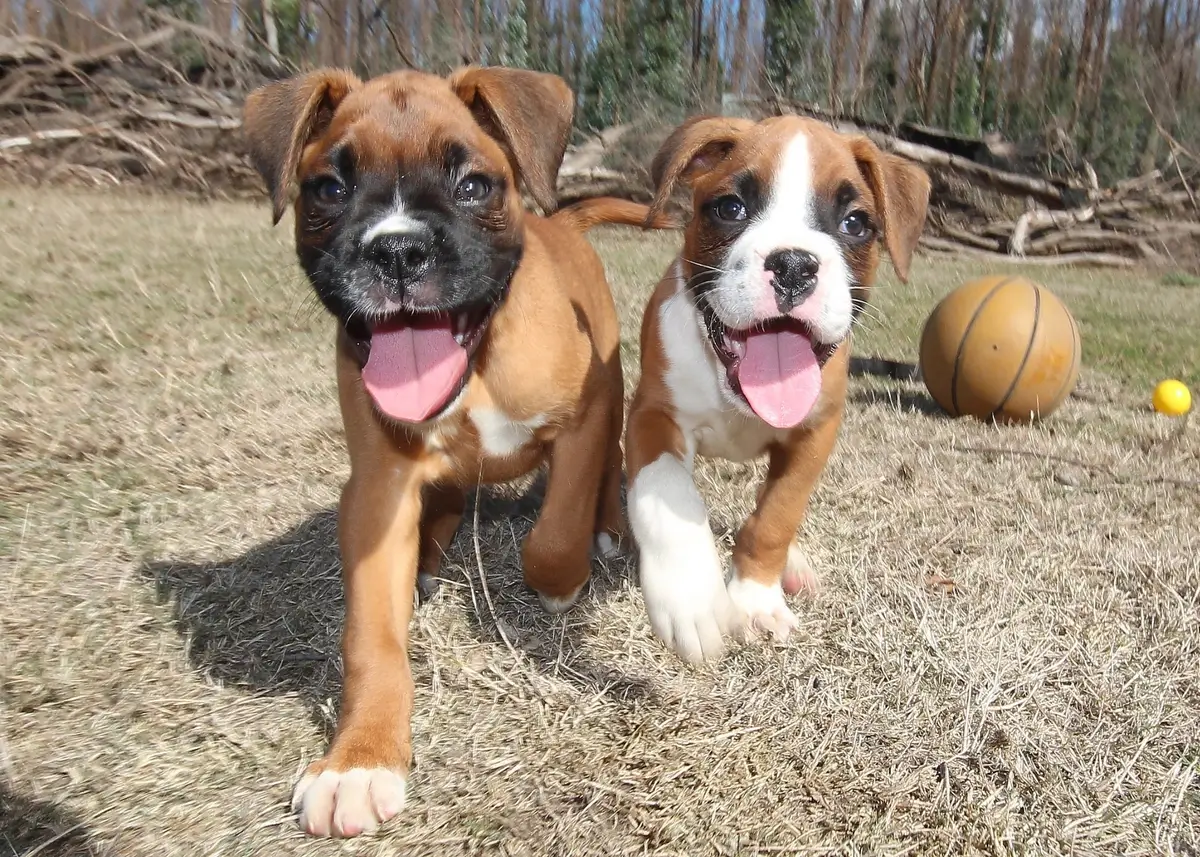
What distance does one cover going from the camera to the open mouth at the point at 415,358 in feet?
9.47

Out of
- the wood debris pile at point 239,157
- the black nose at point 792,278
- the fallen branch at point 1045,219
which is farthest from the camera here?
the fallen branch at point 1045,219

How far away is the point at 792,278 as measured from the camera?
2875 millimetres

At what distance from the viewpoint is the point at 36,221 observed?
10.0 m

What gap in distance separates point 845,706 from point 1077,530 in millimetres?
1702

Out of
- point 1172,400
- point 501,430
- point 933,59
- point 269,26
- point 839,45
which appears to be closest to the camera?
point 501,430

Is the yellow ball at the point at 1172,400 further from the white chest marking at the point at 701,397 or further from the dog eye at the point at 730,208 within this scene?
the dog eye at the point at 730,208

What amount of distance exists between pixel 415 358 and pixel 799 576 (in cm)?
157

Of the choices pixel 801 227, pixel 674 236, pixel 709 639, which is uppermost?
pixel 801 227

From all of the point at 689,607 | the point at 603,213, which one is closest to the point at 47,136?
the point at 603,213

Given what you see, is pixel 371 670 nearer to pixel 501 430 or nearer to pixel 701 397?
pixel 501 430

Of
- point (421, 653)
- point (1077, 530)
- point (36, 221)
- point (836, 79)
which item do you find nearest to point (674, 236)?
point (836, 79)

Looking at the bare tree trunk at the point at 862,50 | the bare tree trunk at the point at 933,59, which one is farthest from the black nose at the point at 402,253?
the bare tree trunk at the point at 933,59

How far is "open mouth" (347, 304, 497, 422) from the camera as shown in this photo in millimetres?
2887

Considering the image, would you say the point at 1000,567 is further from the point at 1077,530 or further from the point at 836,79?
the point at 836,79
